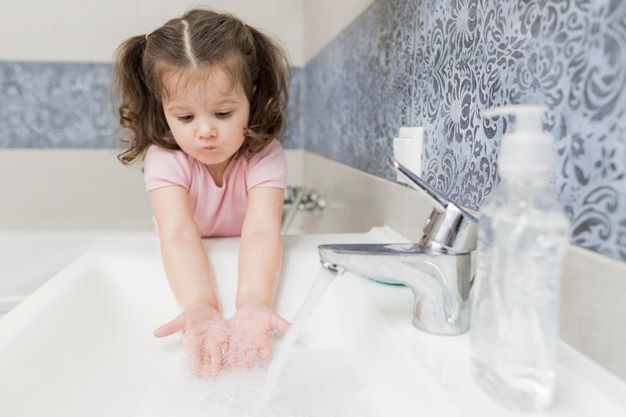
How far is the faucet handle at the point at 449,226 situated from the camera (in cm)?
42

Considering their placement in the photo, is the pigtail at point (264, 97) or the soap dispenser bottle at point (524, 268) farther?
the pigtail at point (264, 97)

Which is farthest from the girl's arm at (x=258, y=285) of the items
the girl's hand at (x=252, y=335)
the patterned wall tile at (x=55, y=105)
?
the patterned wall tile at (x=55, y=105)

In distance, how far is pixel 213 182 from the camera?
37.2 inches

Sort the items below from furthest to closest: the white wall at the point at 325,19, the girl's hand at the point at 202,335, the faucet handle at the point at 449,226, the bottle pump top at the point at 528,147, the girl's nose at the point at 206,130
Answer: the white wall at the point at 325,19
the girl's nose at the point at 206,130
the girl's hand at the point at 202,335
the faucet handle at the point at 449,226
the bottle pump top at the point at 528,147

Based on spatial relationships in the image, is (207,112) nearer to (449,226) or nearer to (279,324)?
(279,324)

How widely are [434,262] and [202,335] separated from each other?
273 mm

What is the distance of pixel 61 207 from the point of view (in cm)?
162

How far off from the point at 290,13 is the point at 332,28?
1.48 feet

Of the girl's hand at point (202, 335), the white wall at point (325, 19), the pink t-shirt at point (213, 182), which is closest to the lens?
the girl's hand at point (202, 335)

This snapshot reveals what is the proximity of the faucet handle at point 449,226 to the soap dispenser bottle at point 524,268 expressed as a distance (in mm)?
81

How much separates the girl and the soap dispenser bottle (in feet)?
0.93

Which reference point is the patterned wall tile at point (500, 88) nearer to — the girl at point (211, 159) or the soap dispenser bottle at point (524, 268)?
the soap dispenser bottle at point (524, 268)

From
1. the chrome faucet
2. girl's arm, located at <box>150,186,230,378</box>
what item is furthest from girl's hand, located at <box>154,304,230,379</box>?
the chrome faucet

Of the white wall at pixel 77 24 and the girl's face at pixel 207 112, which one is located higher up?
the white wall at pixel 77 24
